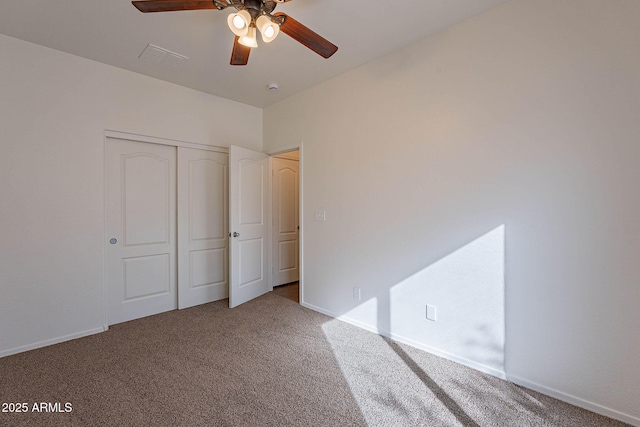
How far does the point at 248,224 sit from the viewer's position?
3.65 meters

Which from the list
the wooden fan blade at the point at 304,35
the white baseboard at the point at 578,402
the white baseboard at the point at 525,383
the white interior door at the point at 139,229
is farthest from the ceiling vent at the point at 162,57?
the white baseboard at the point at 578,402

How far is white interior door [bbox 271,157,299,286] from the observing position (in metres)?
4.35

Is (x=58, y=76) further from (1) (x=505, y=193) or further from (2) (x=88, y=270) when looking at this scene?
(1) (x=505, y=193)

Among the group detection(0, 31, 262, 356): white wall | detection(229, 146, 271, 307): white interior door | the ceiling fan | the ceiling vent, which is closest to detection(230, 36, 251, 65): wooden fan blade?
the ceiling fan

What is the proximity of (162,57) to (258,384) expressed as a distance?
9.59 ft

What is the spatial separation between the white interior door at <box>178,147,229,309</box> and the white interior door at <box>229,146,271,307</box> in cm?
37

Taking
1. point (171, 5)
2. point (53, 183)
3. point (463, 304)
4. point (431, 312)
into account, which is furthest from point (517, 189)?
point (53, 183)

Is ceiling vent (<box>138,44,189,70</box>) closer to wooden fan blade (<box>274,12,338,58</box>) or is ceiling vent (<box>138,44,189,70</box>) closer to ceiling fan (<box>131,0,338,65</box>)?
ceiling fan (<box>131,0,338,65</box>)

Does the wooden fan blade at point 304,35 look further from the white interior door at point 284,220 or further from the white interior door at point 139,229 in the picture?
the white interior door at point 284,220

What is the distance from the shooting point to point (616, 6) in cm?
162

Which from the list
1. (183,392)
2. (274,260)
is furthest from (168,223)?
(183,392)

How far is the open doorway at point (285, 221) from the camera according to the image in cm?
432

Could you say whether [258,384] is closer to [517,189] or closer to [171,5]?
[517,189]

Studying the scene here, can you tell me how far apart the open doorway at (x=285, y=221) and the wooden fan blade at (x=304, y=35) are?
2.34 metres
